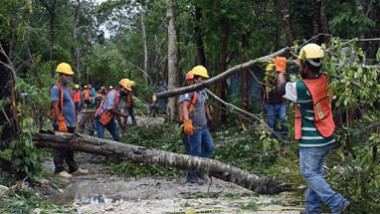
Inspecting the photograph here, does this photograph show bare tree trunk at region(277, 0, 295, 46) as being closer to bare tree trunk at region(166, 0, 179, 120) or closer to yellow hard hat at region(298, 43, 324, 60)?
yellow hard hat at region(298, 43, 324, 60)

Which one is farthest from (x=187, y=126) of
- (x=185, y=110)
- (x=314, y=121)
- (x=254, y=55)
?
(x=254, y=55)

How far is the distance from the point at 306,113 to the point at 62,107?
496 centimetres

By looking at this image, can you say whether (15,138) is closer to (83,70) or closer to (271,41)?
(271,41)

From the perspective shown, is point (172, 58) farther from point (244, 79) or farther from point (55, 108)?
point (55, 108)

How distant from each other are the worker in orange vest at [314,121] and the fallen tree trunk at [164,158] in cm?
162

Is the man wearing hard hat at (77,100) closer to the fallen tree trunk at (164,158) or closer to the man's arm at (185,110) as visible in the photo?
the fallen tree trunk at (164,158)

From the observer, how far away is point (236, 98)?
16.5 metres

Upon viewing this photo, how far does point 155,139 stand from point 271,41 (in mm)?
5720

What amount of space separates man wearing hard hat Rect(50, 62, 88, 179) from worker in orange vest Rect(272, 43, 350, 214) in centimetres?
469

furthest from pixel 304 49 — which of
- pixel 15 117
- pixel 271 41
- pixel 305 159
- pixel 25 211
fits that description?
pixel 271 41

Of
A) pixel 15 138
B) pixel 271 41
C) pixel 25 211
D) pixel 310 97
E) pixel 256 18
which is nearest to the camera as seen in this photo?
pixel 310 97

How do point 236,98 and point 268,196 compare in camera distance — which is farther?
point 236,98

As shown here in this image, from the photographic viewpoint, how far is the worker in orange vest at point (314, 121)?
178 inches

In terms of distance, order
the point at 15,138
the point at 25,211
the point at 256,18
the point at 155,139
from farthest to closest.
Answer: the point at 256,18, the point at 155,139, the point at 15,138, the point at 25,211
